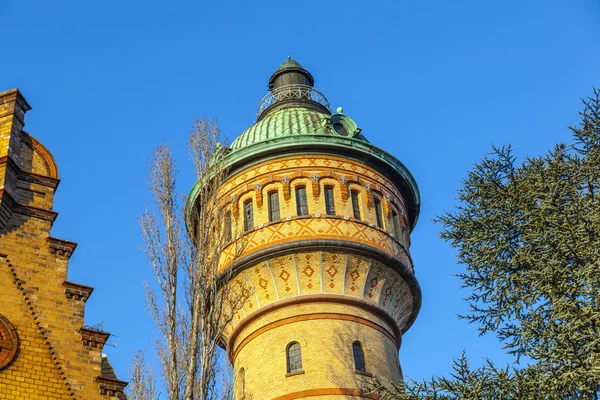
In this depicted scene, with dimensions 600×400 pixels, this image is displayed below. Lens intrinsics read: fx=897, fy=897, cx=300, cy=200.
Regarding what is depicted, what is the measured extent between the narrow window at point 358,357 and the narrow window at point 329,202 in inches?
135

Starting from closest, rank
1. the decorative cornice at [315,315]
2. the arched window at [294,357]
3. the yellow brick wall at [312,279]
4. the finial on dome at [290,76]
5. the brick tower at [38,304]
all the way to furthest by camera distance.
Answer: the brick tower at [38,304] → the arched window at [294,357] → the decorative cornice at [315,315] → the yellow brick wall at [312,279] → the finial on dome at [290,76]

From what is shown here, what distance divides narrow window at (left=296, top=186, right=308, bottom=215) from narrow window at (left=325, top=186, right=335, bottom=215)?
0.52 m

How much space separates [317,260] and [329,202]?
5.97ft

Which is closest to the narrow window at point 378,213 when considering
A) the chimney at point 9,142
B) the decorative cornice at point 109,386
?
the chimney at point 9,142

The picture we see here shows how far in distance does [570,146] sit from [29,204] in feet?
30.4

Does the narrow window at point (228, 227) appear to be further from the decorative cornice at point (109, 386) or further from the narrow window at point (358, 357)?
the decorative cornice at point (109, 386)

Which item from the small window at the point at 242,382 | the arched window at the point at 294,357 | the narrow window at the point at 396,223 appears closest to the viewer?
the arched window at the point at 294,357

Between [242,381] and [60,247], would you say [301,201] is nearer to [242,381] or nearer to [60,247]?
[242,381]

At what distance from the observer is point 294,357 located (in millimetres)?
20531

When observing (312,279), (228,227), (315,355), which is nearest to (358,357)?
(315,355)

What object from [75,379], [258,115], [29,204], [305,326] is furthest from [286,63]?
[75,379]

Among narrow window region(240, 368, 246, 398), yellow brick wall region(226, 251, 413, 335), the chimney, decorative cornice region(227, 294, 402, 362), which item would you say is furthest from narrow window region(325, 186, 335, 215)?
the chimney

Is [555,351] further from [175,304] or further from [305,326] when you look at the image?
[305,326]

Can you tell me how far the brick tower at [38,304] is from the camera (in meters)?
11.8
